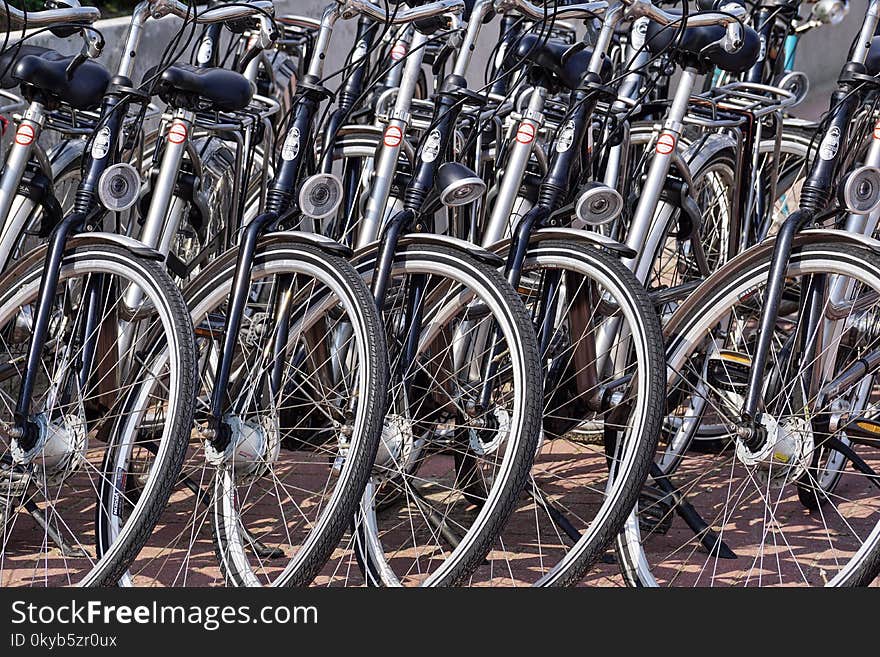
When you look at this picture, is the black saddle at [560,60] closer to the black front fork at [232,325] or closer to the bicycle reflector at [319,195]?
the bicycle reflector at [319,195]

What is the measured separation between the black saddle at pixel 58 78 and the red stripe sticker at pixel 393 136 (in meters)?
0.81

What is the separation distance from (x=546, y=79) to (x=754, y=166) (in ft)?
3.88

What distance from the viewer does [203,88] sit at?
3756 mm

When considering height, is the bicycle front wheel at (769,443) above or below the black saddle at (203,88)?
→ below

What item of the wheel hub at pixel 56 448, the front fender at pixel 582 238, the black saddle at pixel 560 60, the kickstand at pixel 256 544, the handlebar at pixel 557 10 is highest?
the handlebar at pixel 557 10

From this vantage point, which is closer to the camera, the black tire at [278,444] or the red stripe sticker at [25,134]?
the black tire at [278,444]

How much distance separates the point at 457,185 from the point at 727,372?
1.05 m

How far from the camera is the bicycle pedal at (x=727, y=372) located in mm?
4105

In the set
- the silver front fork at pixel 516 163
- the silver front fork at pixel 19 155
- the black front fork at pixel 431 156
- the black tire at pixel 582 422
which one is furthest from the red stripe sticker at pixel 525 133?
the silver front fork at pixel 19 155

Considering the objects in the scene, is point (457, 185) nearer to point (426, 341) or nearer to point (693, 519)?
point (426, 341)

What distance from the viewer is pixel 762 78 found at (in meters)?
5.87

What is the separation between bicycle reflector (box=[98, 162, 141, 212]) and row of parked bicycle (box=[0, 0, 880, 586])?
0.03 m

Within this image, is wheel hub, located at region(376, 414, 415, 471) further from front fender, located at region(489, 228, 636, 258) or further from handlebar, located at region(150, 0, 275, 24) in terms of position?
handlebar, located at region(150, 0, 275, 24)

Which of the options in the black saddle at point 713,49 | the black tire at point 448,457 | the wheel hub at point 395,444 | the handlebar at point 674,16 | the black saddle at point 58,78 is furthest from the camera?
the black saddle at point 713,49
